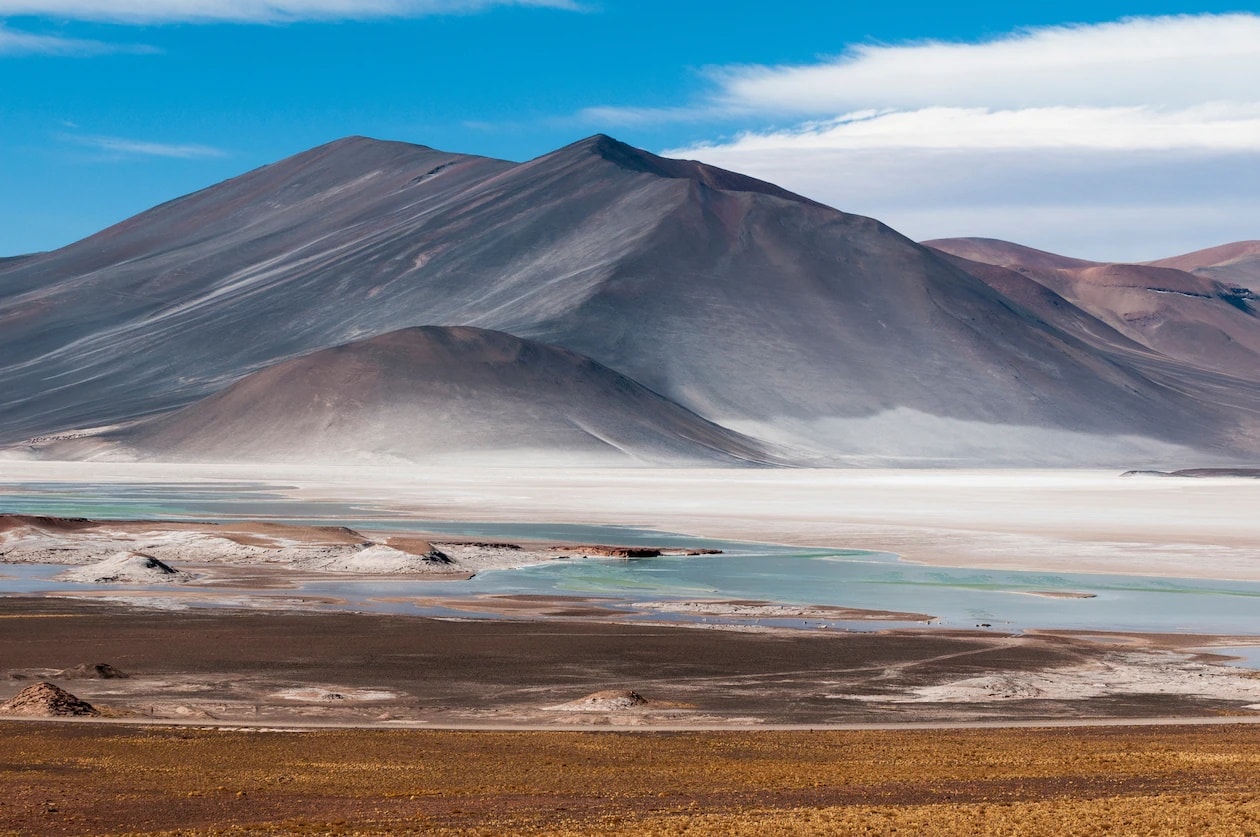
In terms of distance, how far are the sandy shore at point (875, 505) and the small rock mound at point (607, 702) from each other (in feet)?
71.4

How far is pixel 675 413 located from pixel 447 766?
12346 cm

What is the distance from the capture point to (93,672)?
60.0 feet

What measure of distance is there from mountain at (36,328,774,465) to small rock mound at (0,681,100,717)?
330 ft

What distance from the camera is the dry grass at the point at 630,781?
33.4ft

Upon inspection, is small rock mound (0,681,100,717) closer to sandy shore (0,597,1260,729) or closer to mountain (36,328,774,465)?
sandy shore (0,597,1260,729)

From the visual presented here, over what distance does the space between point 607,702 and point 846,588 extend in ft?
53.0

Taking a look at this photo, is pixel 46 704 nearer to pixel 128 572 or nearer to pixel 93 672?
pixel 93 672

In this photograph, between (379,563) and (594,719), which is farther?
(379,563)

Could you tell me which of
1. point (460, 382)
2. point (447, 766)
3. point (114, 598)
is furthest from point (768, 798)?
point (460, 382)

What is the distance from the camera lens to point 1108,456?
149875 millimetres

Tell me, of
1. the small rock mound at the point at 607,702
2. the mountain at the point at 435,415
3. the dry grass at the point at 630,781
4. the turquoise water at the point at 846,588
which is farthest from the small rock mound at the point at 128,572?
the mountain at the point at 435,415

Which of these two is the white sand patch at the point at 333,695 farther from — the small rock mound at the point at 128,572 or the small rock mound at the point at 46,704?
the small rock mound at the point at 128,572

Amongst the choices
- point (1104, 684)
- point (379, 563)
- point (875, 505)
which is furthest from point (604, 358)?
point (1104, 684)

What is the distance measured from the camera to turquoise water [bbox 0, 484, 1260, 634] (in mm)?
26828
